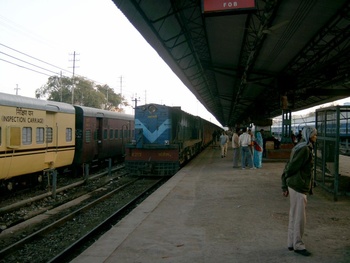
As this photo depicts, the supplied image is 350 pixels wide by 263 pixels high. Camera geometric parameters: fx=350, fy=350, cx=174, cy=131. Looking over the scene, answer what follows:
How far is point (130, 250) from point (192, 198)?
4321mm

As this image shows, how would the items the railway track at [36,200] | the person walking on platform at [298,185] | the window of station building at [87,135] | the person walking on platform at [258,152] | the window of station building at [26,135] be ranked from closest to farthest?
the person walking on platform at [298,185], the railway track at [36,200], the window of station building at [26,135], the window of station building at [87,135], the person walking on platform at [258,152]

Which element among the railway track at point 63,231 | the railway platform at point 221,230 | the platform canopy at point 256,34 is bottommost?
the railway track at point 63,231

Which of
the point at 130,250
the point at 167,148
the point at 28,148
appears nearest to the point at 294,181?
the point at 130,250

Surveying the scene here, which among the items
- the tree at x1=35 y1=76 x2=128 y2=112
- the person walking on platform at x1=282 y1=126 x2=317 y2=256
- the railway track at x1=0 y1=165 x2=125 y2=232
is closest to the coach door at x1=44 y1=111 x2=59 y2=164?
the railway track at x1=0 y1=165 x2=125 y2=232

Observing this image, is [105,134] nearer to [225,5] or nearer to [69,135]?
[69,135]

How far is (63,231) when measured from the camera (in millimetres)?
7922

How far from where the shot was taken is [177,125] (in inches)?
649

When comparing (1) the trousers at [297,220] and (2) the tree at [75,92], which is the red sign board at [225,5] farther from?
(2) the tree at [75,92]

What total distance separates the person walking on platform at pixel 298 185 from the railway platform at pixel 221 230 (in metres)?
0.27

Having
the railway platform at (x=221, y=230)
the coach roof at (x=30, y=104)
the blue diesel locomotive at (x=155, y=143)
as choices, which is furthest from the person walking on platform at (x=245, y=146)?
the coach roof at (x=30, y=104)

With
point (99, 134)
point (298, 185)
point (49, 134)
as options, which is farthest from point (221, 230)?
point (99, 134)

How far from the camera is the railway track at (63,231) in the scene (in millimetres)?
6336

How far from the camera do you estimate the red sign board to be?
28.4 feet

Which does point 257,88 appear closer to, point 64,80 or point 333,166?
point 333,166
